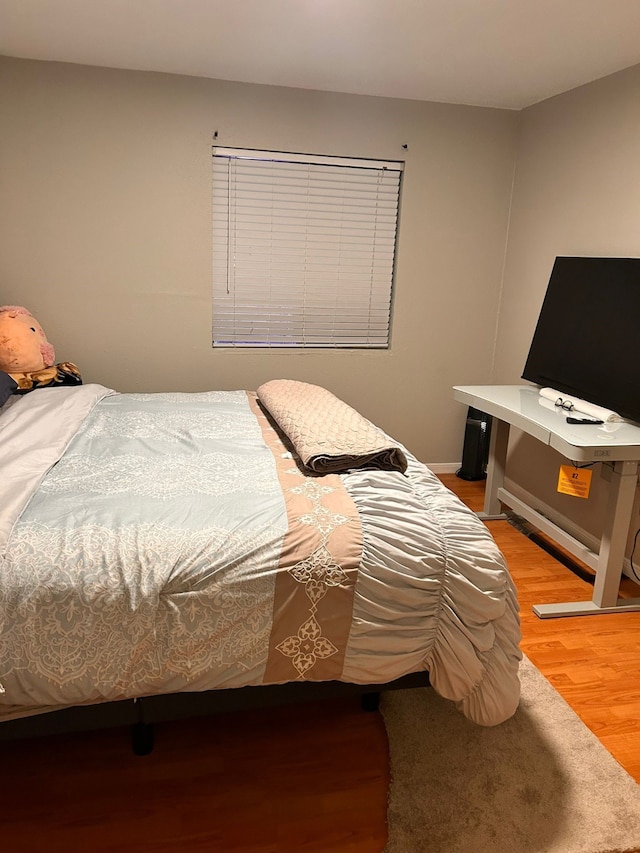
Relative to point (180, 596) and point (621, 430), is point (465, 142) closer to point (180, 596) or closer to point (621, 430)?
point (621, 430)

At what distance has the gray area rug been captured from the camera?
1595 mm

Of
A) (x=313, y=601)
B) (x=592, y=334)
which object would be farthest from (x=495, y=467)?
(x=313, y=601)

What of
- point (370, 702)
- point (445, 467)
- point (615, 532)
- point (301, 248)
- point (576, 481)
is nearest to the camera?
point (370, 702)

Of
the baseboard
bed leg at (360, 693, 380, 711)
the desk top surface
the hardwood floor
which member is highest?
the desk top surface

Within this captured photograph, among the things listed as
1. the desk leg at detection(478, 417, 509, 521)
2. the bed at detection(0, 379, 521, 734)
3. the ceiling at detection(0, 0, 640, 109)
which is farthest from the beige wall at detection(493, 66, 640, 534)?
the bed at detection(0, 379, 521, 734)

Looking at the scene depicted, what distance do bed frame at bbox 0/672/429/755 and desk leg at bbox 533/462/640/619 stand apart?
3.76 ft

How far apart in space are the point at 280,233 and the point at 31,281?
1423mm

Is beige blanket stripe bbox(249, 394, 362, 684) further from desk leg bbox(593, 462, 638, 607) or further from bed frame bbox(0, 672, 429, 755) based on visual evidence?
desk leg bbox(593, 462, 638, 607)

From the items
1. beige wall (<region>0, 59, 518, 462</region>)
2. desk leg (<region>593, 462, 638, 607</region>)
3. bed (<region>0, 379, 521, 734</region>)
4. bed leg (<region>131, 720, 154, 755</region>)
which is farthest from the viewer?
beige wall (<region>0, 59, 518, 462</region>)

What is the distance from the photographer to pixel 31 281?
11.4 feet

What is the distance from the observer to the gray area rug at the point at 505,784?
1.59 meters

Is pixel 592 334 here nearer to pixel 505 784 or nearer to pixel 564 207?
pixel 564 207

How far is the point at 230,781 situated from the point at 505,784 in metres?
0.76

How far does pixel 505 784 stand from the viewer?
5.79 feet
